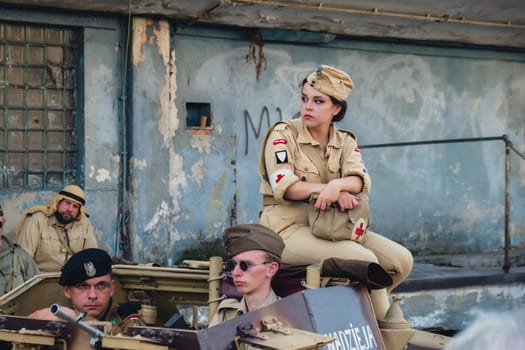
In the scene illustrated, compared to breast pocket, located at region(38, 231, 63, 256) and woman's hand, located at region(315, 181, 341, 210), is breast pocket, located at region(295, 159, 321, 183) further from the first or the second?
breast pocket, located at region(38, 231, 63, 256)

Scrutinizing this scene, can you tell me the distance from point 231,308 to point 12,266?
10.8 feet

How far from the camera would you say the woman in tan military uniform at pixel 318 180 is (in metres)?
5.16

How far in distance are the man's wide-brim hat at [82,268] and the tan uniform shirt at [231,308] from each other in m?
0.81

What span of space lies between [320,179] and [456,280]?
5574mm

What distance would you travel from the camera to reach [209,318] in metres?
5.29

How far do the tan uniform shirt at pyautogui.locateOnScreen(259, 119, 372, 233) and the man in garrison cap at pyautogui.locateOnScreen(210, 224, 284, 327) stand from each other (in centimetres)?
46

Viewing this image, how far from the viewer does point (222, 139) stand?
11.6 m

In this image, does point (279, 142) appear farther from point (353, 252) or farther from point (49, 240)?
point (49, 240)

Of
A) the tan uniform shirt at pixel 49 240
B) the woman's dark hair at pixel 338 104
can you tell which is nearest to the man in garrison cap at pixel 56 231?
the tan uniform shirt at pixel 49 240

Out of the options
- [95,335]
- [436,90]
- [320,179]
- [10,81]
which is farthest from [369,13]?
[95,335]

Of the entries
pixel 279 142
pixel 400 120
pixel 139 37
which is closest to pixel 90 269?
pixel 279 142

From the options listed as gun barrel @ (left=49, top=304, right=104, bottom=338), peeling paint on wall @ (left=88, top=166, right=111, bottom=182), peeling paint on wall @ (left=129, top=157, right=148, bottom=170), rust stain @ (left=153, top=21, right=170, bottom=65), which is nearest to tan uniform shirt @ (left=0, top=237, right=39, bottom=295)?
peeling paint on wall @ (left=88, top=166, right=111, bottom=182)

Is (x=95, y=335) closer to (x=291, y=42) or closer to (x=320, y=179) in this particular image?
(x=320, y=179)

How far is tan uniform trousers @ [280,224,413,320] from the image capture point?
516 cm
